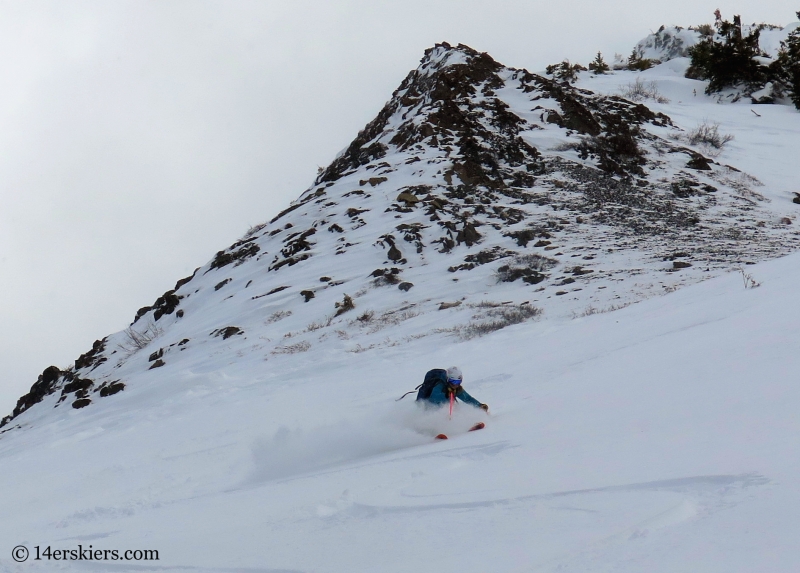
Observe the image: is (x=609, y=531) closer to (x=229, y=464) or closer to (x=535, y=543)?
(x=535, y=543)

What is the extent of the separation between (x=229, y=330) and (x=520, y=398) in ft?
26.4

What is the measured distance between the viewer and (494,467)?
15.4ft

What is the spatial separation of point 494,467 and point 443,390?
76.0 inches

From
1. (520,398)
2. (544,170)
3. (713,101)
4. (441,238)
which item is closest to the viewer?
(520,398)

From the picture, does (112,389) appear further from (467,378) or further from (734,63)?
(734,63)

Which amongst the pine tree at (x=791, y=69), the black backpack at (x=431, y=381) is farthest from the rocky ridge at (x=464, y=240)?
the pine tree at (x=791, y=69)

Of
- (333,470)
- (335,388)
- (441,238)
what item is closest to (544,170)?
(441,238)

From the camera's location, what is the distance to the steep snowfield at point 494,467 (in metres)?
3.22

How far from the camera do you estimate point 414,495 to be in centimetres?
434

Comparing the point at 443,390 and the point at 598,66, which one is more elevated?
the point at 598,66

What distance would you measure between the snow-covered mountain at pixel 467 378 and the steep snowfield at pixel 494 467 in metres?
0.03

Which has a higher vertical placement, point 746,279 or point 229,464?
point 746,279

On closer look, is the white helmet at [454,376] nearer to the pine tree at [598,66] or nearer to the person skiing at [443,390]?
the person skiing at [443,390]

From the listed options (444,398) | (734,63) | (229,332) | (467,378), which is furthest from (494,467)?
(734,63)
